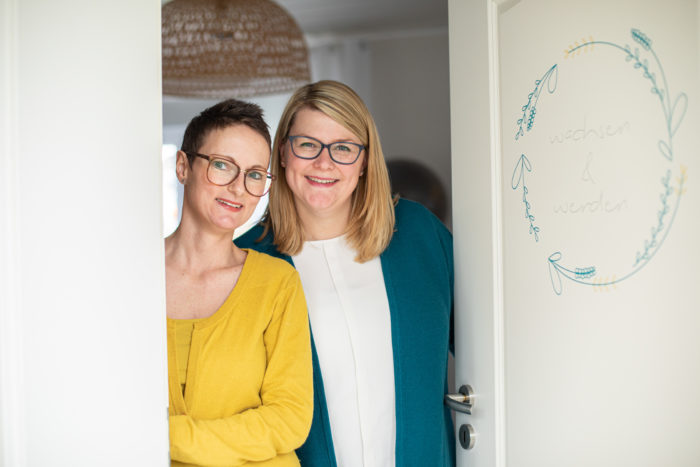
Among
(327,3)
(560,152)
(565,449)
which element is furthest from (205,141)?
(327,3)

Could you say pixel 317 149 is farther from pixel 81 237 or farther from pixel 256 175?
pixel 81 237

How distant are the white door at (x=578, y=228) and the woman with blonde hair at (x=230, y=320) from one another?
0.45 metres

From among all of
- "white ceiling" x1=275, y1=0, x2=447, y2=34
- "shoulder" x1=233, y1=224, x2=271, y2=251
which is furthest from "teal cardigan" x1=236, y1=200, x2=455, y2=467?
"white ceiling" x1=275, y1=0, x2=447, y2=34

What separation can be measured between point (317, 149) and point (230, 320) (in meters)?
0.52

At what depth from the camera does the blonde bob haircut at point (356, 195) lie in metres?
1.61

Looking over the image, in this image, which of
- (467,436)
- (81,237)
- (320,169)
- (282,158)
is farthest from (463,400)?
(81,237)

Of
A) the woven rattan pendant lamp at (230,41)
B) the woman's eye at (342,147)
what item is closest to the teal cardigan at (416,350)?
the woman's eye at (342,147)

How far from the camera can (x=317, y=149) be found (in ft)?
5.15

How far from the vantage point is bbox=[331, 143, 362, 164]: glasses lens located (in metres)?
1.58

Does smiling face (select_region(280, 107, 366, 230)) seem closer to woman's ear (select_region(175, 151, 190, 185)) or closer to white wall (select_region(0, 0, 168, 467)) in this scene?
woman's ear (select_region(175, 151, 190, 185))

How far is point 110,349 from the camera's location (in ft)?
3.05

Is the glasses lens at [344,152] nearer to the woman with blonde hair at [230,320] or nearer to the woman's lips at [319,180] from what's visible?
the woman's lips at [319,180]

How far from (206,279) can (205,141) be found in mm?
286

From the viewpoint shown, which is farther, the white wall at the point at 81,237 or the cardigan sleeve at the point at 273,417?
the cardigan sleeve at the point at 273,417
